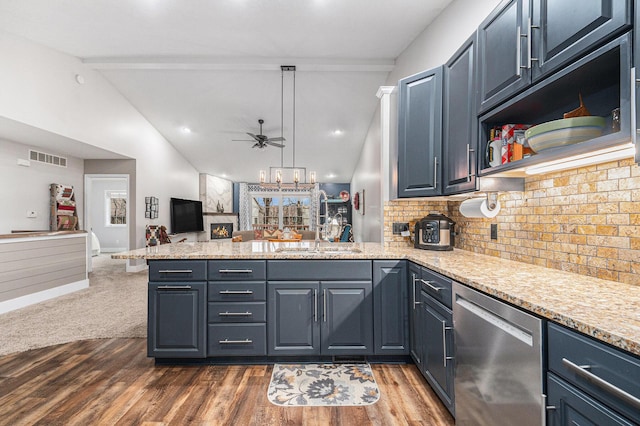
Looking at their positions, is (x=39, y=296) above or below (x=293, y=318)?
below

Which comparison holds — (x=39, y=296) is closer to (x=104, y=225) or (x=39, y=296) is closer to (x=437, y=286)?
(x=437, y=286)

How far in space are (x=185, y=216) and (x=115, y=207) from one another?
10.5 feet

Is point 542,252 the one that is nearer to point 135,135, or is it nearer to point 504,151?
point 504,151

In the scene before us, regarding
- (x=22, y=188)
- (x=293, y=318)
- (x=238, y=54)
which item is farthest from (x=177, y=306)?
(x=22, y=188)

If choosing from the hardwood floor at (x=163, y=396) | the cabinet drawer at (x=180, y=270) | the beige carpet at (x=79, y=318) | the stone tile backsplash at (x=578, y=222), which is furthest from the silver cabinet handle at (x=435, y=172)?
the beige carpet at (x=79, y=318)

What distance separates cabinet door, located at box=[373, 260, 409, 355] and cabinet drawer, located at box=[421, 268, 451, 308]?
300 mm

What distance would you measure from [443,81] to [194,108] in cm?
520

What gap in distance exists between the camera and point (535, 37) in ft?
4.29

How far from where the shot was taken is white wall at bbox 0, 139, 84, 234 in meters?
4.49

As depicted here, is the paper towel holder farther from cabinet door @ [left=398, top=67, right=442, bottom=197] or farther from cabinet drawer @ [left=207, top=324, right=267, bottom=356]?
cabinet drawer @ [left=207, top=324, right=267, bottom=356]

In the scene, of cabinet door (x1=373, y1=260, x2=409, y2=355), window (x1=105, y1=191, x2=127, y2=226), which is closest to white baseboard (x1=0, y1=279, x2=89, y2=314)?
cabinet door (x1=373, y1=260, x2=409, y2=355)

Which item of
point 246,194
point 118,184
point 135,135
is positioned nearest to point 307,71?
point 135,135

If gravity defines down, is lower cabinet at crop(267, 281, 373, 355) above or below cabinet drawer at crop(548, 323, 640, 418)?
below

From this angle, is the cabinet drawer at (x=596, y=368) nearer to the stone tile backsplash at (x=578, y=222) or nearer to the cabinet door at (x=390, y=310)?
the stone tile backsplash at (x=578, y=222)
